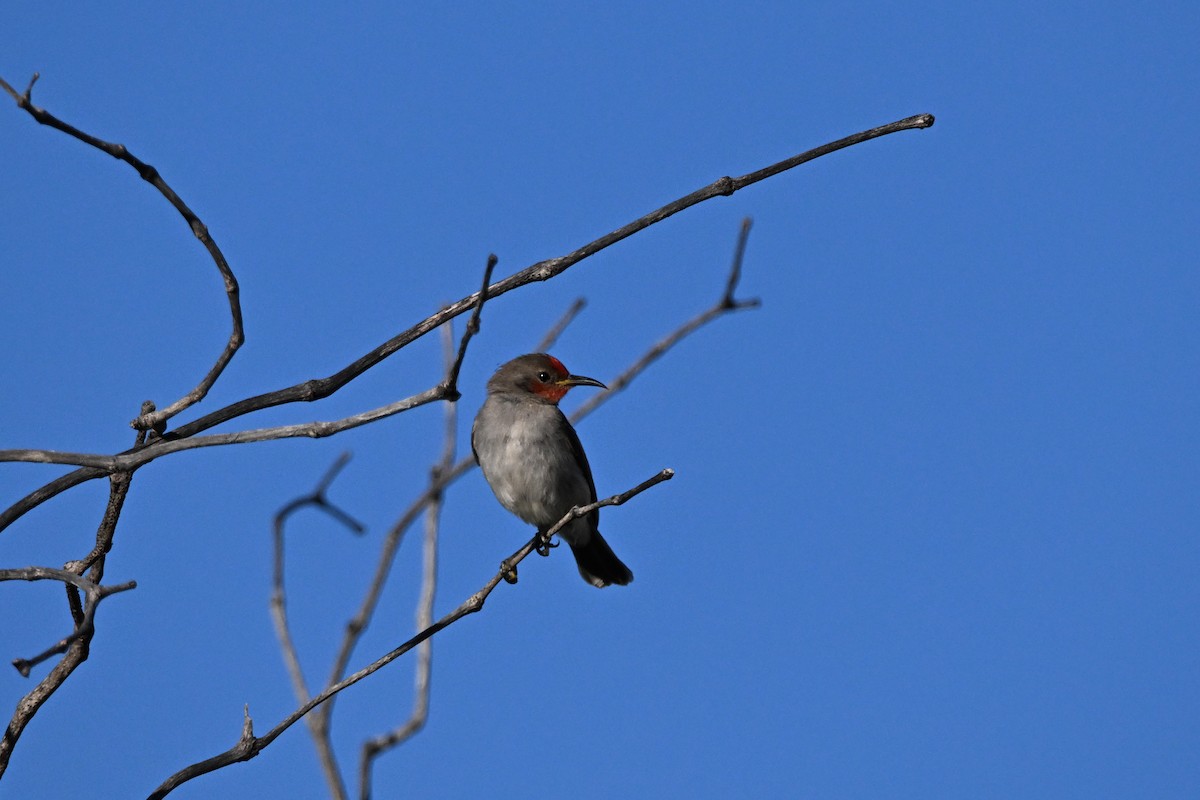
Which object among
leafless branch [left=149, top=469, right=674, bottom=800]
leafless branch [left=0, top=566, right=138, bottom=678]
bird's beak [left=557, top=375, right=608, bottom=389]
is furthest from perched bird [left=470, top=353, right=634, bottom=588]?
leafless branch [left=0, top=566, right=138, bottom=678]

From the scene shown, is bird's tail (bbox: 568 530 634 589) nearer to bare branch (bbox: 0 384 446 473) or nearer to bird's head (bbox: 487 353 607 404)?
bird's head (bbox: 487 353 607 404)

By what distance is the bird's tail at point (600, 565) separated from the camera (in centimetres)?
1009

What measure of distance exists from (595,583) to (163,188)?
263 inches

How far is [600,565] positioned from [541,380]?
169 centimetres

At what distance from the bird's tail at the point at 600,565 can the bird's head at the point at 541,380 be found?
131 cm

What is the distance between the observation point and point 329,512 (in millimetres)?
5996

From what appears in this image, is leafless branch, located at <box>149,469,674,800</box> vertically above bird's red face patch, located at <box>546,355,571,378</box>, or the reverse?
bird's red face patch, located at <box>546,355,571,378</box>

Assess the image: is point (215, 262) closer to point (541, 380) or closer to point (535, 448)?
point (535, 448)

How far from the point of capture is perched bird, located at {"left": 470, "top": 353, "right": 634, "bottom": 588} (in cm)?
889

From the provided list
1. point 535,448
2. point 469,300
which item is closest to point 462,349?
point 469,300

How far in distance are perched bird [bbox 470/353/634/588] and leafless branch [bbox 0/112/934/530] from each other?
15.4ft

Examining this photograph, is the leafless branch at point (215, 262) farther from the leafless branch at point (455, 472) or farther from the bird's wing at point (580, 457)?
the bird's wing at point (580, 457)

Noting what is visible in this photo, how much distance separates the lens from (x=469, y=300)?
13.5ft

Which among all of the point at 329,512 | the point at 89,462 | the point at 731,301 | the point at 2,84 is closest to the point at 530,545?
the point at 329,512
